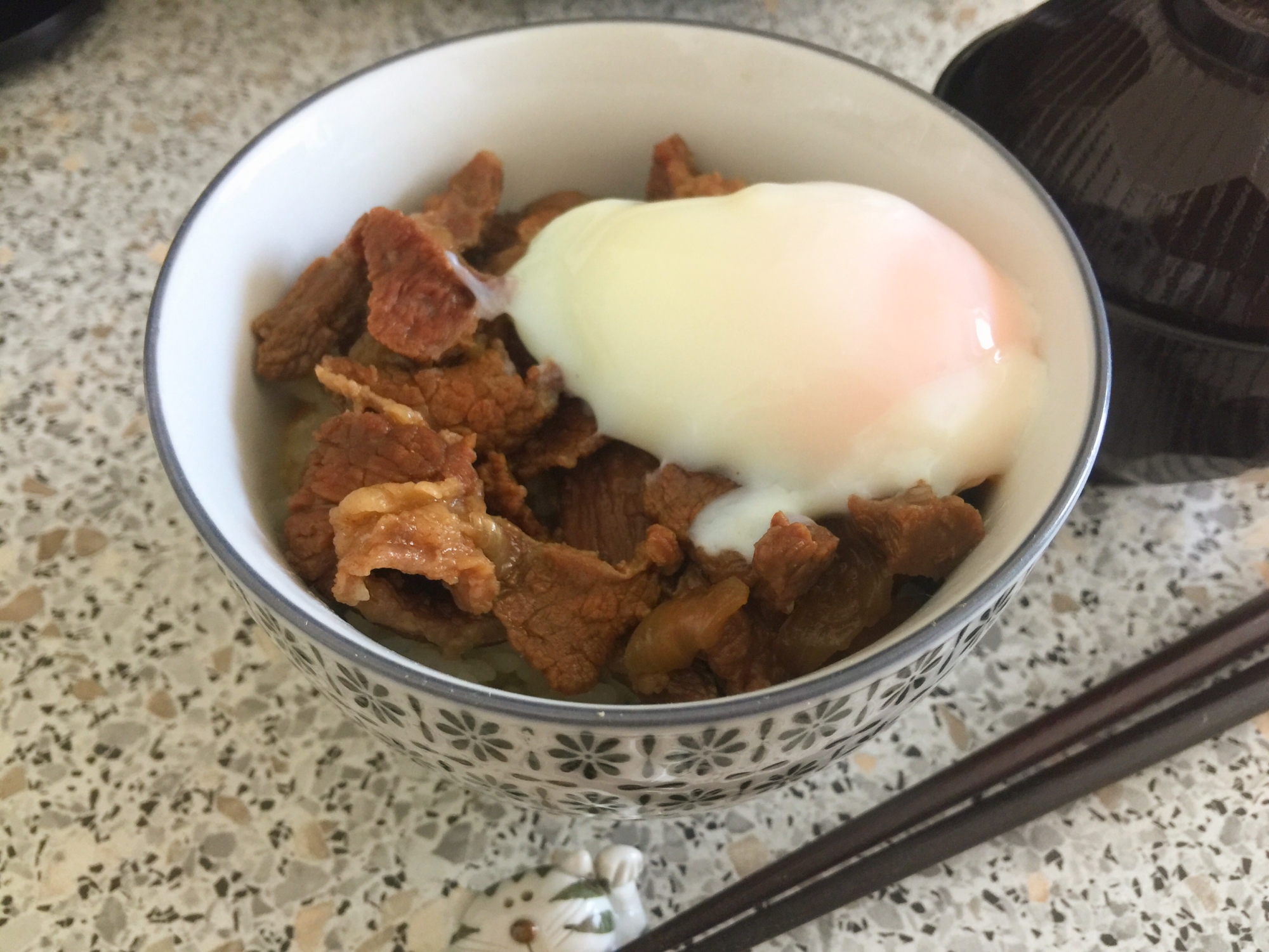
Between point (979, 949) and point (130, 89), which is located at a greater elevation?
point (130, 89)

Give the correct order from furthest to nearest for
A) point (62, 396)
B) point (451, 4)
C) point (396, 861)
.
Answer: point (451, 4)
point (62, 396)
point (396, 861)

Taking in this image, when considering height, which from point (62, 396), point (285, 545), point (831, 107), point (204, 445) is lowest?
point (62, 396)

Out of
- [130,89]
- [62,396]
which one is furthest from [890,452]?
[130,89]

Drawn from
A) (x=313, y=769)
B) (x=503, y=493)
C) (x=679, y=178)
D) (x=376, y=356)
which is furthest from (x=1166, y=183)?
(x=313, y=769)

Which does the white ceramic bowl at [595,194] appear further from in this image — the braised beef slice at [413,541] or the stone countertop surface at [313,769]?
the stone countertop surface at [313,769]

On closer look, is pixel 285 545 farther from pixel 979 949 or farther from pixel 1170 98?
pixel 1170 98

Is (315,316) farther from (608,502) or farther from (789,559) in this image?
(789,559)

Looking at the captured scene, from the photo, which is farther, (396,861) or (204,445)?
(396,861)

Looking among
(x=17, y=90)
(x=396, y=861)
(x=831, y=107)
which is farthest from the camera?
Answer: (x=17, y=90)
